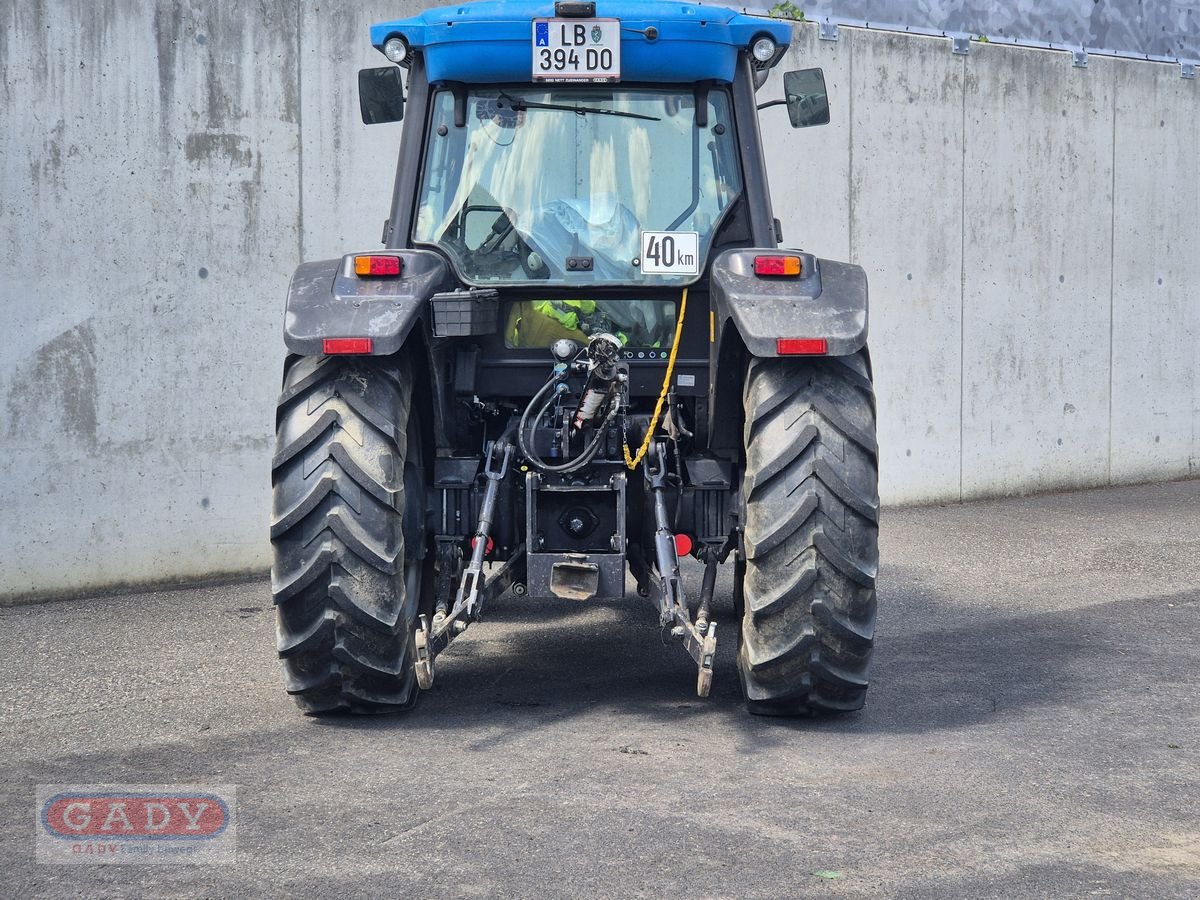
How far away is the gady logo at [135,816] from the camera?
4180 millimetres

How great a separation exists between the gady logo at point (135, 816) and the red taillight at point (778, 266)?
8.14 ft

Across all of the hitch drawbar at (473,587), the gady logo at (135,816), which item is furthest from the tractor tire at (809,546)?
the gady logo at (135,816)

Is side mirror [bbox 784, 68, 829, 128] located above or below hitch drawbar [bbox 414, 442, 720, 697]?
above

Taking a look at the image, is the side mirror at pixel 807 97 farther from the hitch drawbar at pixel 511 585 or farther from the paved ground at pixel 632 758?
the paved ground at pixel 632 758

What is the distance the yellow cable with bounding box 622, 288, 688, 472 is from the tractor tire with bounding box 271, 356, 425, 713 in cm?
82

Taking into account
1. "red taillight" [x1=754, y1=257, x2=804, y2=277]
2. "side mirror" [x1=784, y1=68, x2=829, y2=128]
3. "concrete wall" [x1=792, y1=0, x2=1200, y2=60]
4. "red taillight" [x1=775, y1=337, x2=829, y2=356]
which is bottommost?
Answer: "red taillight" [x1=775, y1=337, x2=829, y2=356]

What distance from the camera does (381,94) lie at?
21.0 feet

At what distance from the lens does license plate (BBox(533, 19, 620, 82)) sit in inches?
227

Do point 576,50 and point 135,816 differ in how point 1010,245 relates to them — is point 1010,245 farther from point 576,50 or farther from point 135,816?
point 135,816

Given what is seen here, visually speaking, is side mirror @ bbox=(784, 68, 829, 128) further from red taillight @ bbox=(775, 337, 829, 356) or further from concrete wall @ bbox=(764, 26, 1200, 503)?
concrete wall @ bbox=(764, 26, 1200, 503)

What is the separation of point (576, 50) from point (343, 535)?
6.61 ft

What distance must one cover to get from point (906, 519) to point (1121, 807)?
6.68 m

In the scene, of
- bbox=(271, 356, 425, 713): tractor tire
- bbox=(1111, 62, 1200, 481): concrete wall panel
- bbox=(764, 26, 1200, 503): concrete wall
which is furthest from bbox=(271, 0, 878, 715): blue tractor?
bbox=(1111, 62, 1200, 481): concrete wall panel

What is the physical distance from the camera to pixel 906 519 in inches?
436
